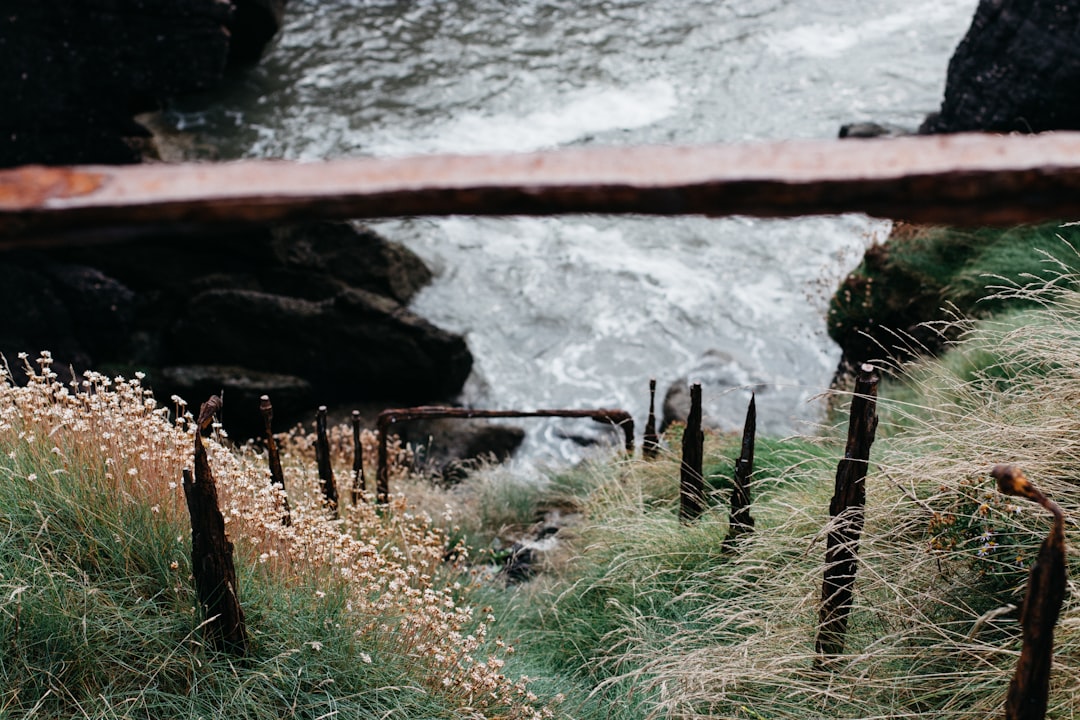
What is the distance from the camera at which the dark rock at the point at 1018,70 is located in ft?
28.0

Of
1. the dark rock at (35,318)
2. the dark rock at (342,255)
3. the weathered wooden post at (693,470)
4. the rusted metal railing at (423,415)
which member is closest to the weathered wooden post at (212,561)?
the weathered wooden post at (693,470)

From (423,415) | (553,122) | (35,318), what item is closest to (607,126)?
(553,122)

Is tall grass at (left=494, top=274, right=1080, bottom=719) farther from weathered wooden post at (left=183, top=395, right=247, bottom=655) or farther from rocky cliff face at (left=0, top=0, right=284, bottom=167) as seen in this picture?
rocky cliff face at (left=0, top=0, right=284, bottom=167)

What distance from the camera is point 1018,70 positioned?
8.84 metres

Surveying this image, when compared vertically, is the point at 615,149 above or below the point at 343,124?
above

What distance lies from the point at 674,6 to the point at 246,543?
47.6ft

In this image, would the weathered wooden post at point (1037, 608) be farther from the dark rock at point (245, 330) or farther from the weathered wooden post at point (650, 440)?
the dark rock at point (245, 330)

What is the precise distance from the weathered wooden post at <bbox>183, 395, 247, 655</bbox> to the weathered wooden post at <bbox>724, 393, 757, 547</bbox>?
5.88 feet

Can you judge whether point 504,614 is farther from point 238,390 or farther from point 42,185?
point 238,390

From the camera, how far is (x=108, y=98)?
940 centimetres

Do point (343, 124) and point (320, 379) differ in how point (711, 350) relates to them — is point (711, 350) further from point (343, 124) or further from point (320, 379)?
point (343, 124)

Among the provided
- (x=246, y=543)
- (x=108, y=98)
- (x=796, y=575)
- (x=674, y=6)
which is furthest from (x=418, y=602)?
(x=674, y=6)

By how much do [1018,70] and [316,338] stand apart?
698cm

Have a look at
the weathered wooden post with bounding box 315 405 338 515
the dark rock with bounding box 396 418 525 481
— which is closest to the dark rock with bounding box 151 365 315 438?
the dark rock with bounding box 396 418 525 481
